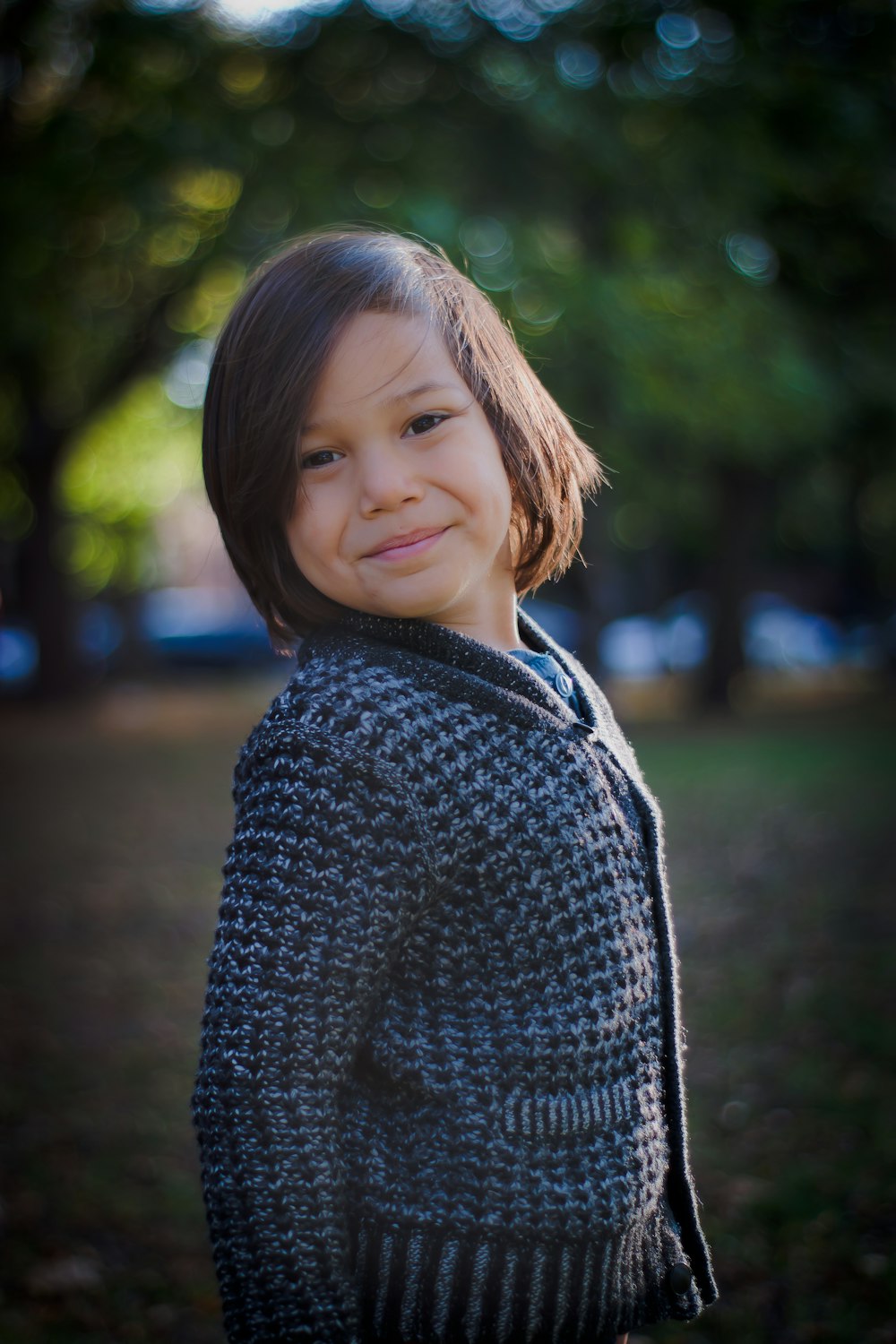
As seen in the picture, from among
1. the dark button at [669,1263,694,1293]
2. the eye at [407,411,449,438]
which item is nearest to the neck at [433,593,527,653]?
the eye at [407,411,449,438]

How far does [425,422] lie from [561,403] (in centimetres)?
1030

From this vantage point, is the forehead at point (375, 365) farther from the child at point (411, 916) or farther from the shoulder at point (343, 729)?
the shoulder at point (343, 729)

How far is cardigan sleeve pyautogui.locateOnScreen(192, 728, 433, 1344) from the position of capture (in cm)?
124

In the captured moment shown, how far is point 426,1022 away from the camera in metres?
1.38

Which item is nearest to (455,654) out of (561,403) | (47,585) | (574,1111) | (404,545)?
(404,545)

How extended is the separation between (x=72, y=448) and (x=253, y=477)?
18.1m

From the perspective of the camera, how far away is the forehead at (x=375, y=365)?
56.8 inches

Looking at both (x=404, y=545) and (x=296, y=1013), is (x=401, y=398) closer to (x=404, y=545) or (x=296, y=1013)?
(x=404, y=545)

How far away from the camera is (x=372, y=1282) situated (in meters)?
1.38

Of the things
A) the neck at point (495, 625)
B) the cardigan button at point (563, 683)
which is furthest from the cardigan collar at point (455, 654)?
the cardigan button at point (563, 683)

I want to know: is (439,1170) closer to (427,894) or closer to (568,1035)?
(568,1035)

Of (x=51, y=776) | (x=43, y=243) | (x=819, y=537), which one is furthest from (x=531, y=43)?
(x=819, y=537)

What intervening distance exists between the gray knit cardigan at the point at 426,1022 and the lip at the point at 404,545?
0.29 ft

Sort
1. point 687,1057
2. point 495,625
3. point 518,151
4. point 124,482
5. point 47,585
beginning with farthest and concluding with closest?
point 124,482 < point 47,585 < point 518,151 < point 687,1057 < point 495,625
